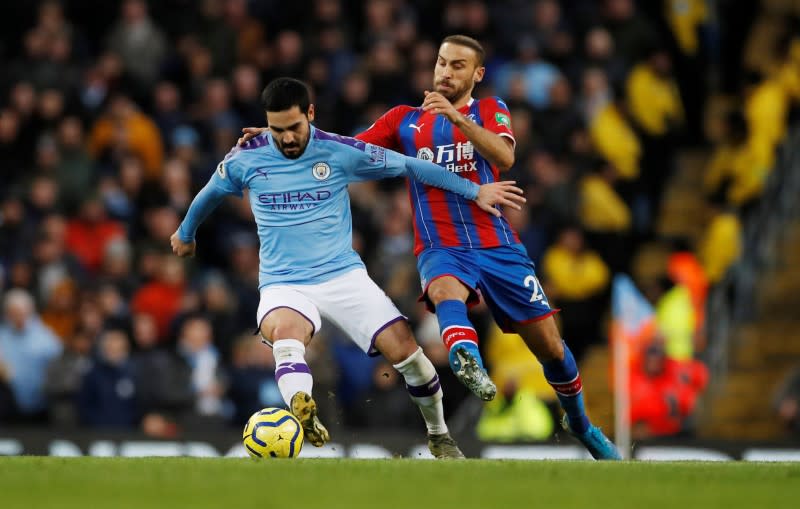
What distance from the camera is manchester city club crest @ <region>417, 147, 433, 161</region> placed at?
915cm

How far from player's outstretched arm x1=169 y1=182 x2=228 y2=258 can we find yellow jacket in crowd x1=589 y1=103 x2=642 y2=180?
25.9 ft

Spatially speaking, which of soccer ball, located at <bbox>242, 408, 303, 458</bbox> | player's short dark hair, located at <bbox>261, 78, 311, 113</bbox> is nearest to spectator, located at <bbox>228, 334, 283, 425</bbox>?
soccer ball, located at <bbox>242, 408, 303, 458</bbox>

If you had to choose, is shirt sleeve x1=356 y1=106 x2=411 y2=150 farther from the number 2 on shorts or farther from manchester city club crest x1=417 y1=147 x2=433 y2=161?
the number 2 on shorts

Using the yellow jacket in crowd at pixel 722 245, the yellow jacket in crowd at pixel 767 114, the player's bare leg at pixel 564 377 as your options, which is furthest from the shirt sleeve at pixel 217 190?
the yellow jacket in crowd at pixel 767 114

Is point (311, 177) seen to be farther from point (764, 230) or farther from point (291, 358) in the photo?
point (764, 230)

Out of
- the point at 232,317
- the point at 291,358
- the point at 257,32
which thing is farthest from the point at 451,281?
the point at 257,32

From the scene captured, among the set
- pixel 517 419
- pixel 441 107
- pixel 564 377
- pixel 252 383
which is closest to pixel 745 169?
pixel 517 419

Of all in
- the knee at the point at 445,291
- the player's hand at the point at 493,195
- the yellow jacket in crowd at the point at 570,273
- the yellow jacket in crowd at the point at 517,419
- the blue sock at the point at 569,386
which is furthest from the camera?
the yellow jacket in crowd at the point at 570,273

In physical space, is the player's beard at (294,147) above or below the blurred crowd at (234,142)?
above

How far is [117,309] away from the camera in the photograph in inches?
561

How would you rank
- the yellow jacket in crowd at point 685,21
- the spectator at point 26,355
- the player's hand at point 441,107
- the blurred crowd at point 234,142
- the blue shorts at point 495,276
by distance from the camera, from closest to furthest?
the player's hand at point 441,107 → the blue shorts at point 495,276 → the blurred crowd at point 234,142 → the spectator at point 26,355 → the yellow jacket in crowd at point 685,21

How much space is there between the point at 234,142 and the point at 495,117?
7095mm

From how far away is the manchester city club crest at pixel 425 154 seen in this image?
360 inches

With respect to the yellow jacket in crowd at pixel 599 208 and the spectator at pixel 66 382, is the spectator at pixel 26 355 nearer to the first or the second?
the spectator at pixel 66 382
